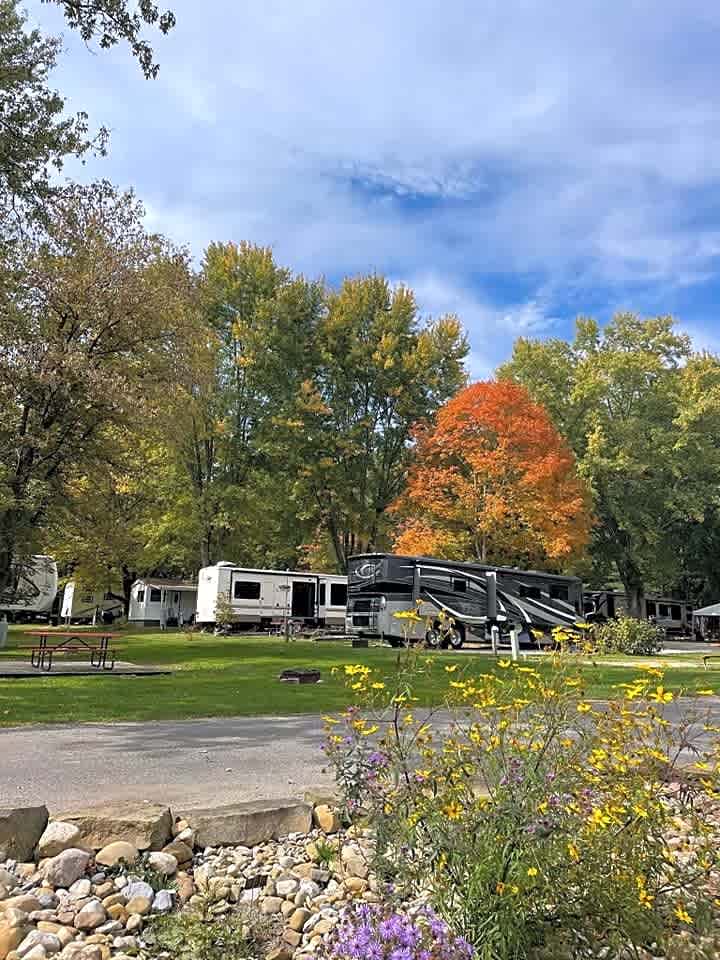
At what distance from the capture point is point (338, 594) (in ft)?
110

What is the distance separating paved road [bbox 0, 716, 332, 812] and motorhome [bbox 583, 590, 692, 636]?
31666 millimetres

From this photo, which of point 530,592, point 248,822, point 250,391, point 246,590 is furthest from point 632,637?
point 248,822

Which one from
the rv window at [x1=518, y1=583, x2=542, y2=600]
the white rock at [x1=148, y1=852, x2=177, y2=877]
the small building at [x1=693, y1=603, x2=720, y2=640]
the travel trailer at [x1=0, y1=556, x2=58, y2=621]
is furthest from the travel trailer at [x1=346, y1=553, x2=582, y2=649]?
the white rock at [x1=148, y1=852, x2=177, y2=877]

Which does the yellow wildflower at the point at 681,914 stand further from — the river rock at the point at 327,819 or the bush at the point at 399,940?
the river rock at the point at 327,819

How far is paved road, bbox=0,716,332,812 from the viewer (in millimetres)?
5266

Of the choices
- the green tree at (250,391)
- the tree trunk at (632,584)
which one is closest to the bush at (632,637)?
the green tree at (250,391)

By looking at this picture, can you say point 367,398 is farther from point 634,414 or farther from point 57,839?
point 57,839

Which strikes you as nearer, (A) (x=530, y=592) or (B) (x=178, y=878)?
(B) (x=178, y=878)

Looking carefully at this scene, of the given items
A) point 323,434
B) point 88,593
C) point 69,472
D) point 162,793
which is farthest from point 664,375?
point 162,793

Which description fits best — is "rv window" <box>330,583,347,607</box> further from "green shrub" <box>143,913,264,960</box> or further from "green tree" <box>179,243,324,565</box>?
"green shrub" <box>143,913,264,960</box>

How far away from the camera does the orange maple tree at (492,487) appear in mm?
26781

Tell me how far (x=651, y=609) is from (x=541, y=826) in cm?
5015

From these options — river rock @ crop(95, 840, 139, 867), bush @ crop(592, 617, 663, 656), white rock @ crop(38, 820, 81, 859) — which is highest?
bush @ crop(592, 617, 663, 656)

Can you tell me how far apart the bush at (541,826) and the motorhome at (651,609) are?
35186 millimetres
